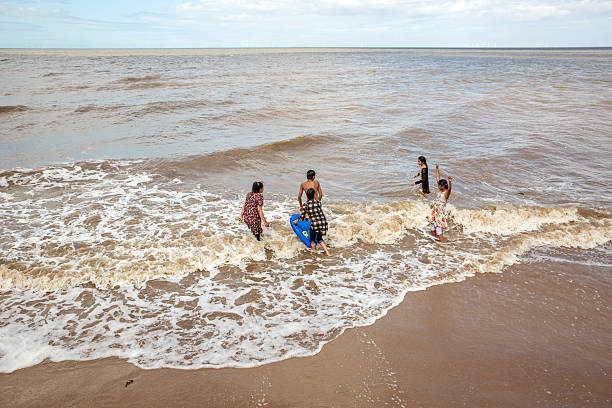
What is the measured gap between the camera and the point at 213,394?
11.2ft

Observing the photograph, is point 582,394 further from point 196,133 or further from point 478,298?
point 196,133

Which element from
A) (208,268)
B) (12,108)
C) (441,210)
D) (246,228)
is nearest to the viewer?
(208,268)

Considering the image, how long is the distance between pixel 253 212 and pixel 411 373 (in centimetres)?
379

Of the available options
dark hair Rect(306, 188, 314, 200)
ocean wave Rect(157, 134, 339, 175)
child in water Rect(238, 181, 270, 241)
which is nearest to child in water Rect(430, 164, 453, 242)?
dark hair Rect(306, 188, 314, 200)

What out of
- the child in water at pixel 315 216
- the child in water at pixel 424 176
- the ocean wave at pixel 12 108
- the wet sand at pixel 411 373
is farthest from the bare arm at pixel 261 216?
the ocean wave at pixel 12 108

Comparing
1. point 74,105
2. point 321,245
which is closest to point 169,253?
point 321,245

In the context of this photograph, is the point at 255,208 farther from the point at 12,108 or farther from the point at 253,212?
the point at 12,108

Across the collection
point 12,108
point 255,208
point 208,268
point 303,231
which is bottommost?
point 208,268

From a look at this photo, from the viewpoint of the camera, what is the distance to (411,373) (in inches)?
142

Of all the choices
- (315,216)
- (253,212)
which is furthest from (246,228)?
(315,216)

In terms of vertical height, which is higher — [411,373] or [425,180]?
[425,180]

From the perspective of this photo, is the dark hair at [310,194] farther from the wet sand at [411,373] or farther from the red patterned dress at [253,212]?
the wet sand at [411,373]

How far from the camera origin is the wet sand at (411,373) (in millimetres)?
3328

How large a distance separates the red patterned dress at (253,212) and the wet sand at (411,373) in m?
2.83
